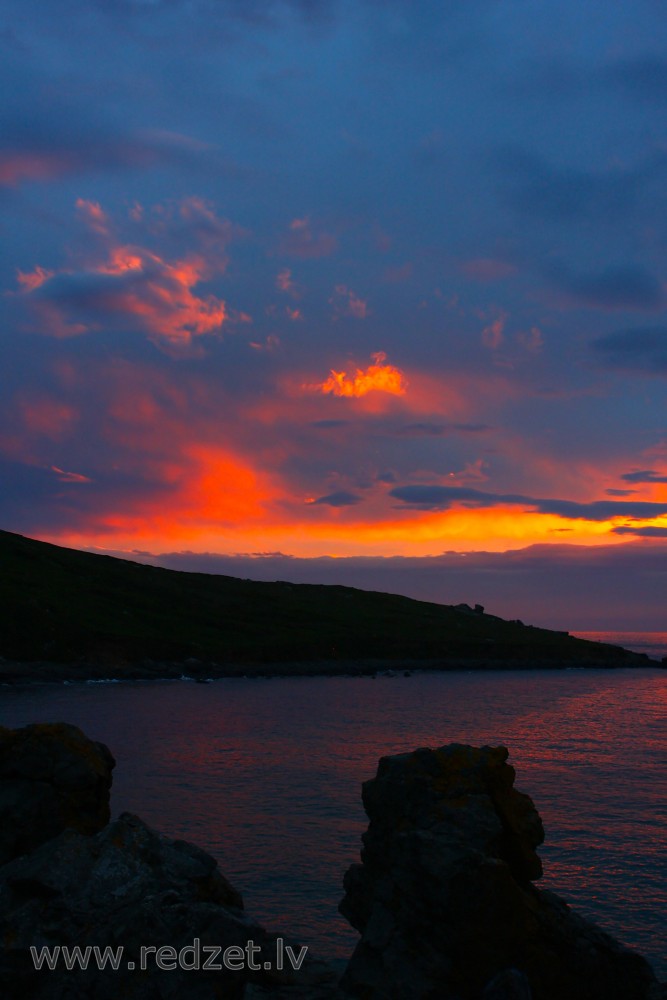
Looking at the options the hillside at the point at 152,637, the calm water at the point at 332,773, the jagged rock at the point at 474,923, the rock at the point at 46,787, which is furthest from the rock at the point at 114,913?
the hillside at the point at 152,637

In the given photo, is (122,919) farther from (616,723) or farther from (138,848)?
(616,723)

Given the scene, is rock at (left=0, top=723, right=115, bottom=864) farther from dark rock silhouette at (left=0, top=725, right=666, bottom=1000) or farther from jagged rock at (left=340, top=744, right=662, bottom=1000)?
jagged rock at (left=340, top=744, right=662, bottom=1000)

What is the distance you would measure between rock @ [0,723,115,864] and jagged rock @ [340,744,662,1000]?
26.1ft

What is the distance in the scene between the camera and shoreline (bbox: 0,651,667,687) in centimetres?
12412

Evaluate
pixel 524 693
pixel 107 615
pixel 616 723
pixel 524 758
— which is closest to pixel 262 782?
pixel 524 758

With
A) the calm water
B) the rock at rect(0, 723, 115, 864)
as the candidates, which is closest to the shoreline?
the calm water

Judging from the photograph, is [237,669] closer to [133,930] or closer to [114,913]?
[114,913]

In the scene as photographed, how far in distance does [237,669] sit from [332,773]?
Answer: 10652 centimetres

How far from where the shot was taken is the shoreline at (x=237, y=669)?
124 meters

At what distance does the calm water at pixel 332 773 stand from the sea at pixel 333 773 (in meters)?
0.12

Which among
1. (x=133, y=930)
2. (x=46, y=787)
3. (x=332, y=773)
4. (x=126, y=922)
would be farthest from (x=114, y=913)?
(x=332, y=773)

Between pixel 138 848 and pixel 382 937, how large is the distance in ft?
15.9

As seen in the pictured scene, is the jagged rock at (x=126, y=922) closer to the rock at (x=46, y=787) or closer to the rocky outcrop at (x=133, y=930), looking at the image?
the rocky outcrop at (x=133, y=930)

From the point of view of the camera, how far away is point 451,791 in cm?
1702
